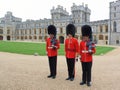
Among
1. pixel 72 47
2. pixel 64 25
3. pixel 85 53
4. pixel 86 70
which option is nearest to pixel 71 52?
pixel 72 47

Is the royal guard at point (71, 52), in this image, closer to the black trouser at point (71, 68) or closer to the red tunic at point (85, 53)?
the black trouser at point (71, 68)

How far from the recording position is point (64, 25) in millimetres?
65938

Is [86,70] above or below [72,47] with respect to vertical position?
below

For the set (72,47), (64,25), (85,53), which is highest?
(64,25)

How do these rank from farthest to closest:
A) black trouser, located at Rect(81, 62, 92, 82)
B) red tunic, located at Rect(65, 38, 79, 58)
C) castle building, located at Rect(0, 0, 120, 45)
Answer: castle building, located at Rect(0, 0, 120, 45) → red tunic, located at Rect(65, 38, 79, 58) → black trouser, located at Rect(81, 62, 92, 82)

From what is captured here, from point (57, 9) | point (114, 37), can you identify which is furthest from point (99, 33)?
point (57, 9)

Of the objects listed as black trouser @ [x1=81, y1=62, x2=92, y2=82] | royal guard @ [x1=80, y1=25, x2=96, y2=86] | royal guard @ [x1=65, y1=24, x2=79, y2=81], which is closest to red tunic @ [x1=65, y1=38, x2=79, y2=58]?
royal guard @ [x1=65, y1=24, x2=79, y2=81]

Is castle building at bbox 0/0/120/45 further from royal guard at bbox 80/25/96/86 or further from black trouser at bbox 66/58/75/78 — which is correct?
royal guard at bbox 80/25/96/86

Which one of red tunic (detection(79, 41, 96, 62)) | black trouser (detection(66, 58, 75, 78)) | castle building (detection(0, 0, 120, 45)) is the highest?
castle building (detection(0, 0, 120, 45))

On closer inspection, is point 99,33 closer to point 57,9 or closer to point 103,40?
point 103,40

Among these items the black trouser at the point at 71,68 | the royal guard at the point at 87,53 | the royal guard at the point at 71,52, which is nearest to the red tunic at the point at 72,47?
the royal guard at the point at 71,52

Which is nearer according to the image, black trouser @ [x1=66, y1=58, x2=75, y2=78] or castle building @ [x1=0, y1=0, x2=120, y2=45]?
black trouser @ [x1=66, y1=58, x2=75, y2=78]

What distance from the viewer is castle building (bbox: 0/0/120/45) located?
5209 centimetres

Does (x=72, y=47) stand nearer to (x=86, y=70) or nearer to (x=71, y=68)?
(x=71, y=68)
